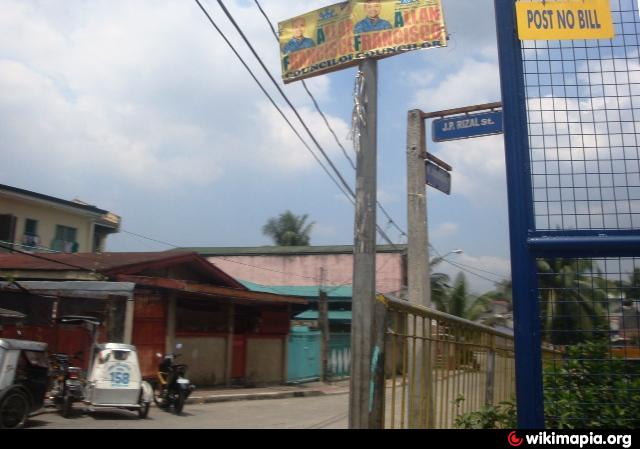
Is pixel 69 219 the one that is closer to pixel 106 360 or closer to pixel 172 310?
pixel 172 310

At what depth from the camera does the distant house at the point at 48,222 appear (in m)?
22.3

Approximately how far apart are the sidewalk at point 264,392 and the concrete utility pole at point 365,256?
1050 centimetres

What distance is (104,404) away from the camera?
11594mm

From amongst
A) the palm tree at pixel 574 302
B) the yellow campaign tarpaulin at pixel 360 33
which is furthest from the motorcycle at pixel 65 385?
the palm tree at pixel 574 302

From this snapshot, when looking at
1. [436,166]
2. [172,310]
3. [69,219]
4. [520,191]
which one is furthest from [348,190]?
[69,219]

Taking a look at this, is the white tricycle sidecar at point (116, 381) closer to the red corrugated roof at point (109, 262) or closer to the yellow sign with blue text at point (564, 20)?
the red corrugated roof at point (109, 262)

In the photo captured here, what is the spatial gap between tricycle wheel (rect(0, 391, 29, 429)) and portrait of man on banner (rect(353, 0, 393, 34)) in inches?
292

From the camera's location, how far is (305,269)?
3381 cm

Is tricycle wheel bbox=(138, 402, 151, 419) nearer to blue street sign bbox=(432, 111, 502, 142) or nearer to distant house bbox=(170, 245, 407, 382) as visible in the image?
blue street sign bbox=(432, 111, 502, 142)
